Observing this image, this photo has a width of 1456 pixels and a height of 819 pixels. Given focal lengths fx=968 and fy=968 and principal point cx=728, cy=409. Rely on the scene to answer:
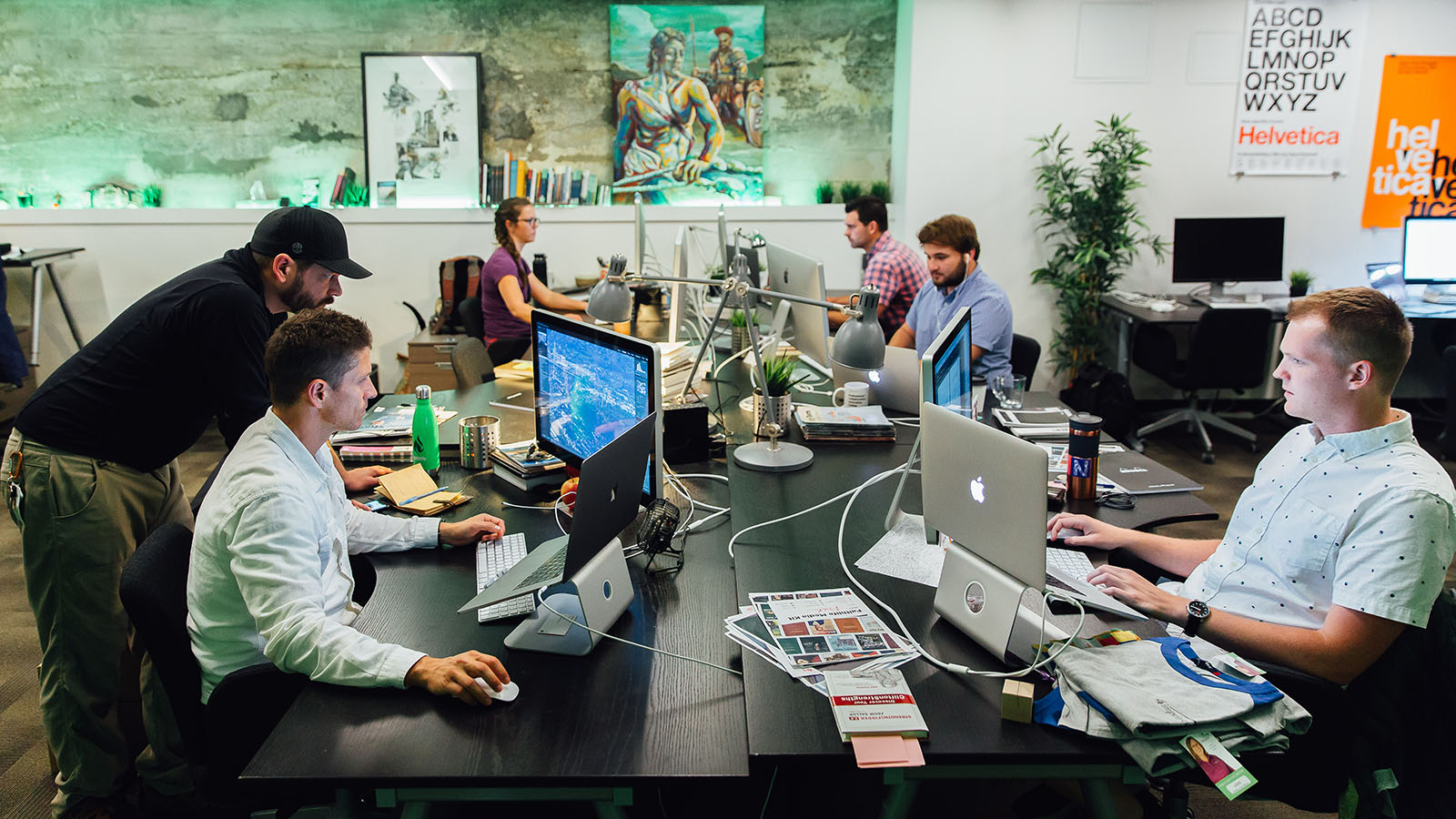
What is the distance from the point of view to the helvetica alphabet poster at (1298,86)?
5.93m

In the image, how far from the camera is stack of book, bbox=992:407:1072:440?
10.1 feet

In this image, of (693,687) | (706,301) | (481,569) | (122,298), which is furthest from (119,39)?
(693,687)

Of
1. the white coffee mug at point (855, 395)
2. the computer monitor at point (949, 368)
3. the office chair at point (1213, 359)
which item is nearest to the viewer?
the computer monitor at point (949, 368)

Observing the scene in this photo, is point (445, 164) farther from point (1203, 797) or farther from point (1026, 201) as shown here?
point (1203, 797)

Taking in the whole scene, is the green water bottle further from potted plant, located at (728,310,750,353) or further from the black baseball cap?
potted plant, located at (728,310,750,353)

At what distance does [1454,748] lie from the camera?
65.6 inches

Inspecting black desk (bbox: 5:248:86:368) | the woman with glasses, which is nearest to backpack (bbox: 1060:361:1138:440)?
the woman with glasses

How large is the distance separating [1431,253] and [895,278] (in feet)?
12.0

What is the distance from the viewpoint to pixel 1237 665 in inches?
65.0

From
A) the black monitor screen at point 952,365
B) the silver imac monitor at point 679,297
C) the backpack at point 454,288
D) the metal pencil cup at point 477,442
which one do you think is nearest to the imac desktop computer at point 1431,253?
the silver imac monitor at point 679,297

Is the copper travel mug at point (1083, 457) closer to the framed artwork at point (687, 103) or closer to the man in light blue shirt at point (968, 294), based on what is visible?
the man in light blue shirt at point (968, 294)

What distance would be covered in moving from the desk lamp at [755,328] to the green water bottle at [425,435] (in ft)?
1.82

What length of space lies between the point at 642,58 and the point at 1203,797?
5272 mm

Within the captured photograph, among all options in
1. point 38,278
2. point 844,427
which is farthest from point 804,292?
point 38,278
